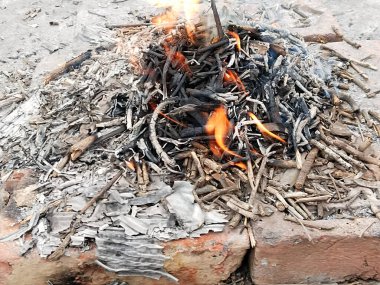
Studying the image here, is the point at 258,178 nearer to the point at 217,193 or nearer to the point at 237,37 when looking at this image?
the point at 217,193

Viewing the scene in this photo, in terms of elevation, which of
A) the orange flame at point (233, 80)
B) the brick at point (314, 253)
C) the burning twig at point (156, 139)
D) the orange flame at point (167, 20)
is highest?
the orange flame at point (167, 20)

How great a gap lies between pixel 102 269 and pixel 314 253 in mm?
1423

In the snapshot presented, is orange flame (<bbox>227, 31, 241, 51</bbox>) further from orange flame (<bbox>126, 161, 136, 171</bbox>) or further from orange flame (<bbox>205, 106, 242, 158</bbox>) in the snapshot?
orange flame (<bbox>126, 161, 136, 171</bbox>)

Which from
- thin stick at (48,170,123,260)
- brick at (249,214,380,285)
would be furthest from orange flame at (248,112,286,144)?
thin stick at (48,170,123,260)

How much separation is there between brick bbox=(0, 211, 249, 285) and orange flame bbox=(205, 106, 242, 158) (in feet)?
2.08

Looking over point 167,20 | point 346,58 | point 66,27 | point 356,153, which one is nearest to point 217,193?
point 356,153

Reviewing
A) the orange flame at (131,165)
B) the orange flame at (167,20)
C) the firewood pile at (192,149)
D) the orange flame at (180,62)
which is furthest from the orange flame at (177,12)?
the orange flame at (131,165)

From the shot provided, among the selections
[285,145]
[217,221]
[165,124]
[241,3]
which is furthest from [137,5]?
[217,221]

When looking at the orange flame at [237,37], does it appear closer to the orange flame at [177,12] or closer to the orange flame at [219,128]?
the orange flame at [177,12]

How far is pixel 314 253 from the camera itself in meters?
3.18

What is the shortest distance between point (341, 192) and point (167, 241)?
128 cm

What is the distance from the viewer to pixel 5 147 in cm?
389

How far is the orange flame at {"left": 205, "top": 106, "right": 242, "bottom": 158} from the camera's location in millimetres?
3469

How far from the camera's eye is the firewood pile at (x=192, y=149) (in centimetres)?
318
